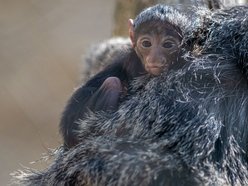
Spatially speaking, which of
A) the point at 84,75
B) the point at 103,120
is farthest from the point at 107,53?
the point at 103,120

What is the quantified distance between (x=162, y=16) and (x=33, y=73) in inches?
170

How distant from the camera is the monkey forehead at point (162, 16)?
3289 mm

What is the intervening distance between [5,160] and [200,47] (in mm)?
4578

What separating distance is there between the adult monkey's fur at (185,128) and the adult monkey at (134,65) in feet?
0.37

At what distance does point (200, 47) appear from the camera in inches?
116

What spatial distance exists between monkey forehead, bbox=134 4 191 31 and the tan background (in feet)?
12.1

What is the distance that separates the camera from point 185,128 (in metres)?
2.64

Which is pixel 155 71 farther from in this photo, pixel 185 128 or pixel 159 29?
pixel 185 128

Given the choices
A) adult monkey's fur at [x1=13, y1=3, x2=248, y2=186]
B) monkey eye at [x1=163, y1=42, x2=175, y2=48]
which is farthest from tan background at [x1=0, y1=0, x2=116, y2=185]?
adult monkey's fur at [x1=13, y1=3, x2=248, y2=186]

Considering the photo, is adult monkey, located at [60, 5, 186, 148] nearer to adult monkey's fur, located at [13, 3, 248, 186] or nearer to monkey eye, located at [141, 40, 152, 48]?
monkey eye, located at [141, 40, 152, 48]

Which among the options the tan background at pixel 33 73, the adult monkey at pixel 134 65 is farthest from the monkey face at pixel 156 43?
the tan background at pixel 33 73

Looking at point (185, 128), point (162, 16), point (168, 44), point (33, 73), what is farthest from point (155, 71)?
point (33, 73)

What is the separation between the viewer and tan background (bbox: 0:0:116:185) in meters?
7.30

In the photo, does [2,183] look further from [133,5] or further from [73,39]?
[133,5]
